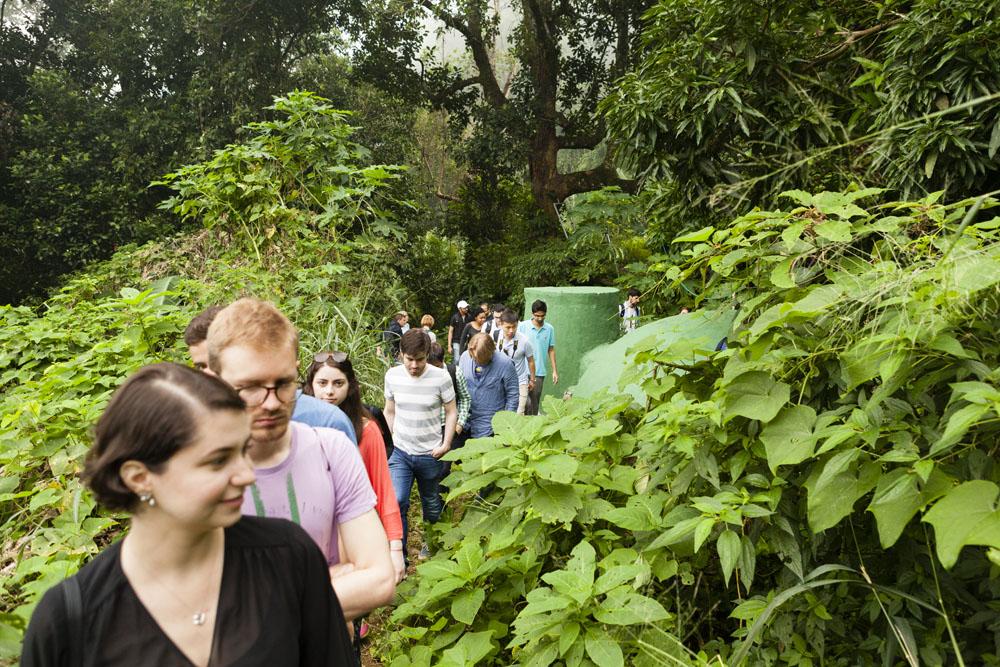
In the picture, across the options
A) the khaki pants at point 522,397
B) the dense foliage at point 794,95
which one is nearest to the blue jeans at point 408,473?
the khaki pants at point 522,397

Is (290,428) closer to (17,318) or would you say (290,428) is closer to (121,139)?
(17,318)

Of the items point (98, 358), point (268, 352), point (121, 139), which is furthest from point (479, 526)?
point (121, 139)

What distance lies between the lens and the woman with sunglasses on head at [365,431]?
2.98 metres

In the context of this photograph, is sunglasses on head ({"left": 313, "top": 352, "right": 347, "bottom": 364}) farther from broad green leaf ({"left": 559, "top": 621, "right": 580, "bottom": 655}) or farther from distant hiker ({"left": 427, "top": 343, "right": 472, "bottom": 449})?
broad green leaf ({"left": 559, "top": 621, "right": 580, "bottom": 655})

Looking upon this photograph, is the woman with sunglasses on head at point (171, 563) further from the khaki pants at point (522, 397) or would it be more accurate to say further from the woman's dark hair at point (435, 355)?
the khaki pants at point (522, 397)

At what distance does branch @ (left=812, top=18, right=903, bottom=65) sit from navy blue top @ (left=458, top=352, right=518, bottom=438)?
12.3 feet

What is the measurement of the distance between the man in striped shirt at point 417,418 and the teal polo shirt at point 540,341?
3.05 meters

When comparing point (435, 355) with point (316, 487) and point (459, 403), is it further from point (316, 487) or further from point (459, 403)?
point (316, 487)

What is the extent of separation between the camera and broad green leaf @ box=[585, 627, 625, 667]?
2.32m

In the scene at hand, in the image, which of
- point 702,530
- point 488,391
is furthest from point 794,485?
point 488,391

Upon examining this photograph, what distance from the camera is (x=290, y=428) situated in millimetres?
2004

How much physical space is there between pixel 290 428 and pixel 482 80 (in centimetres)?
1655

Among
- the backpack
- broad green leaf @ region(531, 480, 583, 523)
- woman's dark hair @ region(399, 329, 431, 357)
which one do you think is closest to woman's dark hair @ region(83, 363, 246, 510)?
broad green leaf @ region(531, 480, 583, 523)

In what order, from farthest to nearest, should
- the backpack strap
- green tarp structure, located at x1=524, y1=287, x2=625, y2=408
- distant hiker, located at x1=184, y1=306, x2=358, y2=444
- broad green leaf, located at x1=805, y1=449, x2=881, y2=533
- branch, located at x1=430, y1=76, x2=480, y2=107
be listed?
branch, located at x1=430, y1=76, x2=480, y2=107, green tarp structure, located at x1=524, y1=287, x2=625, y2=408, distant hiker, located at x1=184, y1=306, x2=358, y2=444, broad green leaf, located at x1=805, y1=449, x2=881, y2=533, the backpack strap
